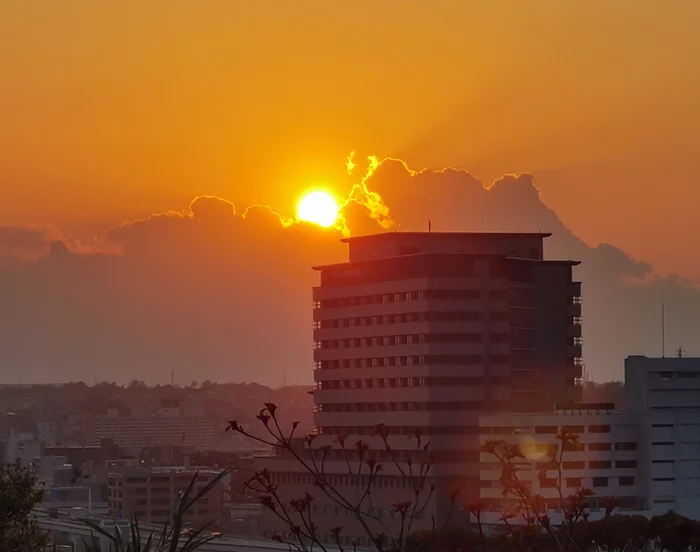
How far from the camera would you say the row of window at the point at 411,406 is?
13238 cm

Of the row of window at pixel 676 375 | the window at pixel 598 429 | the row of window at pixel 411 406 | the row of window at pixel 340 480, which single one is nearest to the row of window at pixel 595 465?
the window at pixel 598 429

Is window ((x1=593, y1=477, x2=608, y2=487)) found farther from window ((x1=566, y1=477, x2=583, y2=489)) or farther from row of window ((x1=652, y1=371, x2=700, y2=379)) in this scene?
row of window ((x1=652, y1=371, x2=700, y2=379))

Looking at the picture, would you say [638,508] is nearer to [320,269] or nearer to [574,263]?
[574,263]

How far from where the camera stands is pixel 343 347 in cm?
14462

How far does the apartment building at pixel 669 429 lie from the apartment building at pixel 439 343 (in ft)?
41.4

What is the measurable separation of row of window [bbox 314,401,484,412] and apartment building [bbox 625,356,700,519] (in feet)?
48.4

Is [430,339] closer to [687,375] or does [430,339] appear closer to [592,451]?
[592,451]

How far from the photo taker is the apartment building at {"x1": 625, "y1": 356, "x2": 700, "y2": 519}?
408ft

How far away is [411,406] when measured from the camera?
134 meters

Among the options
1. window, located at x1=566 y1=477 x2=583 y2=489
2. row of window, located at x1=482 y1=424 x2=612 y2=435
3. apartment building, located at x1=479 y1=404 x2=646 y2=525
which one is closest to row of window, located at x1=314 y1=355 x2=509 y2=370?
apartment building, located at x1=479 y1=404 x2=646 y2=525

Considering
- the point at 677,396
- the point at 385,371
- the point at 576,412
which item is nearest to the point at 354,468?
the point at 385,371

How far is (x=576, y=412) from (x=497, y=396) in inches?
289

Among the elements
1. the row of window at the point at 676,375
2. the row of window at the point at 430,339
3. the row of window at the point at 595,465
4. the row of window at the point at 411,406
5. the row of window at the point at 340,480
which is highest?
the row of window at the point at 430,339

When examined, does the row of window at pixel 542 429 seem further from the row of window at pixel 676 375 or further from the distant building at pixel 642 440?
the row of window at pixel 676 375
